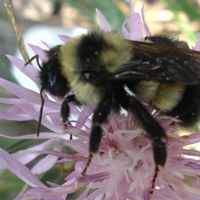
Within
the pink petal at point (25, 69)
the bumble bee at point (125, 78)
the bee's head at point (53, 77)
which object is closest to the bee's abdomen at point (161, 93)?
the bumble bee at point (125, 78)

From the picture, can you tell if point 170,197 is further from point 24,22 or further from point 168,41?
point 24,22

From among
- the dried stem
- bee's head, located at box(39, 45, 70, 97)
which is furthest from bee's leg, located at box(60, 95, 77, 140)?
the dried stem

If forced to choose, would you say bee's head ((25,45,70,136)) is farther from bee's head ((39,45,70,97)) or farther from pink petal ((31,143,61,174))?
pink petal ((31,143,61,174))

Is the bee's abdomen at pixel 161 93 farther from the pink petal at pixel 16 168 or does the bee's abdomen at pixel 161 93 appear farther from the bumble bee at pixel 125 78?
the pink petal at pixel 16 168

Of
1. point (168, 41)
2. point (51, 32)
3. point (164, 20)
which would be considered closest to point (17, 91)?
point (168, 41)

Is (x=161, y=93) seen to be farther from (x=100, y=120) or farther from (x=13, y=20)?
(x=13, y=20)

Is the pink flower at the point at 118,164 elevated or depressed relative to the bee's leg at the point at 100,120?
depressed

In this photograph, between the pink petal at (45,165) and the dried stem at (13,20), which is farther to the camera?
the pink petal at (45,165)
